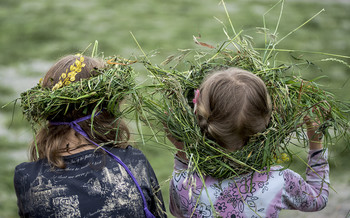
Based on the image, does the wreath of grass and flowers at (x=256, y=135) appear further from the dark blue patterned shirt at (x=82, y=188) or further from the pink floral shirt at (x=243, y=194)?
the dark blue patterned shirt at (x=82, y=188)

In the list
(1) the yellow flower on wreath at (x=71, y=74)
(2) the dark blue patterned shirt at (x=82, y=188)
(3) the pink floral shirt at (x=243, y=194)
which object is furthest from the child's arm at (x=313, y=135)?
(1) the yellow flower on wreath at (x=71, y=74)

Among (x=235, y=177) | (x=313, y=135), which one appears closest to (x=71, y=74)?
(x=235, y=177)

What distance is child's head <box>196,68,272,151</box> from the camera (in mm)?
1927

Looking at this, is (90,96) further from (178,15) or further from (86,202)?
(178,15)

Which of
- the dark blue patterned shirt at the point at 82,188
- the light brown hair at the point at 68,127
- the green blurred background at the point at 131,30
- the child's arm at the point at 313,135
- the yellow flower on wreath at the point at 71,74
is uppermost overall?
the yellow flower on wreath at the point at 71,74

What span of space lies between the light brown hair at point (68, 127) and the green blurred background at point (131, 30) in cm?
264

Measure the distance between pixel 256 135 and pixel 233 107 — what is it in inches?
6.6

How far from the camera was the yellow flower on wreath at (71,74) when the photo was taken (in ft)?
6.88

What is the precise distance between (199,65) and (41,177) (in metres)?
0.85

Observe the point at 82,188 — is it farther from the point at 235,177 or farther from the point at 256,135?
the point at 256,135

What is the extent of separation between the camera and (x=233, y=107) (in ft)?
6.31

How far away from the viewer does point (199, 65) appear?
228 centimetres

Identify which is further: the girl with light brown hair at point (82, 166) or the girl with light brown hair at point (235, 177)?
the girl with light brown hair at point (82, 166)

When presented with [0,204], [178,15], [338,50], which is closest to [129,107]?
[0,204]
